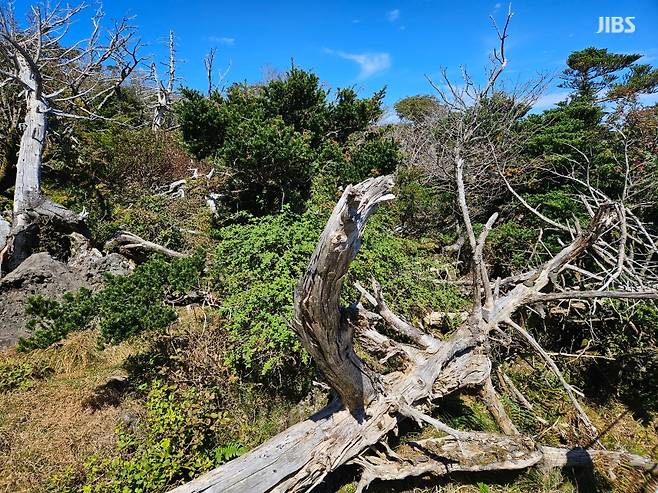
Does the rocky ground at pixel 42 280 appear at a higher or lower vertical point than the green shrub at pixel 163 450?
higher

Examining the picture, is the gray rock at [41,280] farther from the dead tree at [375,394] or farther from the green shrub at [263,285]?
the dead tree at [375,394]

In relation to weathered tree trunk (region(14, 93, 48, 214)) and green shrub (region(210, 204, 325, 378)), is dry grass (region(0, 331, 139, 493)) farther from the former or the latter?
weathered tree trunk (region(14, 93, 48, 214))

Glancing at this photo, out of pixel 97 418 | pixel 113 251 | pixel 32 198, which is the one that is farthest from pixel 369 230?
pixel 32 198

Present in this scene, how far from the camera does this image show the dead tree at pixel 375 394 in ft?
6.21

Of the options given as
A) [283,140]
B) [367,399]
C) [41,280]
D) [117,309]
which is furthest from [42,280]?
[367,399]

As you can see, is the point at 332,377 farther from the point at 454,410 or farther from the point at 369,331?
the point at 454,410

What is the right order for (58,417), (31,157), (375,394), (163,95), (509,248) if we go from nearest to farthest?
(375,394) → (58,417) → (509,248) → (31,157) → (163,95)

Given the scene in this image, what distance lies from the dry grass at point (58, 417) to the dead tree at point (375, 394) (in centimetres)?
167

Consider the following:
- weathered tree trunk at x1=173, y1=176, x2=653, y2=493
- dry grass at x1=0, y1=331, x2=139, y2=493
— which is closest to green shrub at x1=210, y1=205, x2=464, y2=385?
weathered tree trunk at x1=173, y1=176, x2=653, y2=493

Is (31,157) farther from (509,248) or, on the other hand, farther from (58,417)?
(509,248)

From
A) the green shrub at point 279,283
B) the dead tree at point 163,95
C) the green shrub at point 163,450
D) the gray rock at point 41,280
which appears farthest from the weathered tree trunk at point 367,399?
the dead tree at point 163,95

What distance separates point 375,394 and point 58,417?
11.3 feet

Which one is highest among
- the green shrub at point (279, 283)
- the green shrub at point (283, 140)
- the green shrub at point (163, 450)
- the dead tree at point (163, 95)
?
the dead tree at point (163, 95)

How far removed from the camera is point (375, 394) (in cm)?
310
